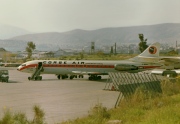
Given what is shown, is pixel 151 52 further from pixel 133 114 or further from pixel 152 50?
pixel 133 114

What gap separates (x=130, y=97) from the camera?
2319 cm

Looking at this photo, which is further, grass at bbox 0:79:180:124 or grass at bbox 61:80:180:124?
grass at bbox 61:80:180:124

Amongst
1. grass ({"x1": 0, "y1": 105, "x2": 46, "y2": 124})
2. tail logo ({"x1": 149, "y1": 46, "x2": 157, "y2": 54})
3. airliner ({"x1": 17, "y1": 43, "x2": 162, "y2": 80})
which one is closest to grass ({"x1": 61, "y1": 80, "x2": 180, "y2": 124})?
grass ({"x1": 0, "y1": 105, "x2": 46, "y2": 124})

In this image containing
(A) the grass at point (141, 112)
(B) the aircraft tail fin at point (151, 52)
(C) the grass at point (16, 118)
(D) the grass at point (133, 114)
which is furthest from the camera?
(B) the aircraft tail fin at point (151, 52)

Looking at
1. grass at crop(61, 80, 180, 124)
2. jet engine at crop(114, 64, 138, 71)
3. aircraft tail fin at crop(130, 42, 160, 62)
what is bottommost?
grass at crop(61, 80, 180, 124)

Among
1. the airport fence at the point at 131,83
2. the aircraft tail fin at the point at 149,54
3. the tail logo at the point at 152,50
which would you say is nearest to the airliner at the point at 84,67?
the aircraft tail fin at the point at 149,54

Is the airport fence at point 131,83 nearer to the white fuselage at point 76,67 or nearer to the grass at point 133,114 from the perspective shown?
the grass at point 133,114

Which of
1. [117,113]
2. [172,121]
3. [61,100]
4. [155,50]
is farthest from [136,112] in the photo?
[155,50]

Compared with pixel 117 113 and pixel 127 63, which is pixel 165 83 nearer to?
pixel 117 113

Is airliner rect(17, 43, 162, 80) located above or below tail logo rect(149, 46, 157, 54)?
below

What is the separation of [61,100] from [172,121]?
14251 millimetres

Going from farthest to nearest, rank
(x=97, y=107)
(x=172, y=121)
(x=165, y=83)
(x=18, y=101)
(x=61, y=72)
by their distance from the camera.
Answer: (x=61, y=72)
(x=165, y=83)
(x=18, y=101)
(x=97, y=107)
(x=172, y=121)

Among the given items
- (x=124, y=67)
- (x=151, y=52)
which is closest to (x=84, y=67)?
(x=124, y=67)

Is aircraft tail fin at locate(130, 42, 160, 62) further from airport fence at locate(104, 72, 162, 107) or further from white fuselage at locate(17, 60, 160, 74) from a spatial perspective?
airport fence at locate(104, 72, 162, 107)
